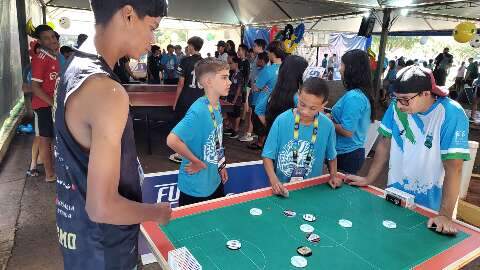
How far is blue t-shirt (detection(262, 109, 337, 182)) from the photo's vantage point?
89.5 inches

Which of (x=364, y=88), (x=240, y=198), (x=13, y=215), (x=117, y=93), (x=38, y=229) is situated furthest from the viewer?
(x=13, y=215)

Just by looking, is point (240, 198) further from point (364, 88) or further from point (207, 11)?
point (207, 11)

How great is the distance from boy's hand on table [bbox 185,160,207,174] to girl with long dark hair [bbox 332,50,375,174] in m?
1.26

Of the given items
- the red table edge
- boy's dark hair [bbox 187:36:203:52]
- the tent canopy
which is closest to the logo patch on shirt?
the red table edge

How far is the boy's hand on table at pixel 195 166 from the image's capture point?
87.6 inches

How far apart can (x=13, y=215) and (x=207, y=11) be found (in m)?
11.4

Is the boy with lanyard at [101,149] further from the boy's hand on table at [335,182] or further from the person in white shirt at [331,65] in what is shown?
the person in white shirt at [331,65]

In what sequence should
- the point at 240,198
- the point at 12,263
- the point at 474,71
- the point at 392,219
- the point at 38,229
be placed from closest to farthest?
the point at 392,219 < the point at 240,198 < the point at 12,263 < the point at 38,229 < the point at 474,71

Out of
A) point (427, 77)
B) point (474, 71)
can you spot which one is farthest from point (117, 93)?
point (474, 71)

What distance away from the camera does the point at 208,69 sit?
241cm

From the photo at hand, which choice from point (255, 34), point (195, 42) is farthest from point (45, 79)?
point (255, 34)

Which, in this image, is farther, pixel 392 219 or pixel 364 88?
pixel 364 88

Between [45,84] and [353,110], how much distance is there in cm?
331

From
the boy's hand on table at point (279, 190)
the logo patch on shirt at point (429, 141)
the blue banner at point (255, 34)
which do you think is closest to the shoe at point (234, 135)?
the boy's hand on table at point (279, 190)
